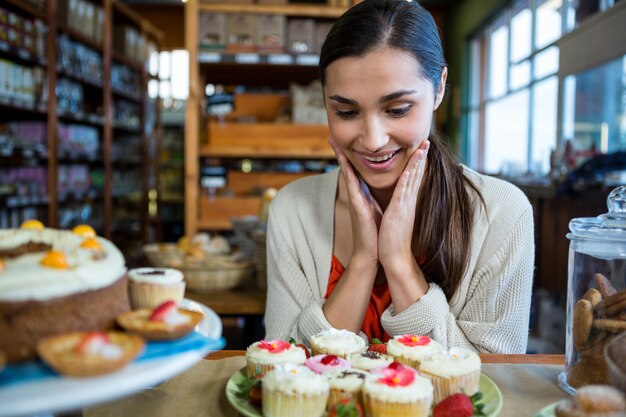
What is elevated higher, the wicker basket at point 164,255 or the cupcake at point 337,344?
the cupcake at point 337,344

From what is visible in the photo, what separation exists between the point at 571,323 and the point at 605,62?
3903mm

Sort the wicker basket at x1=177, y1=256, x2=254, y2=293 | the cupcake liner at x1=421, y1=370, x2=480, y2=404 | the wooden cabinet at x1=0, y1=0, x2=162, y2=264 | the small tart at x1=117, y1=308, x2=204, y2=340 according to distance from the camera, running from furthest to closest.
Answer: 1. the wooden cabinet at x1=0, y1=0, x2=162, y2=264
2. the wicker basket at x1=177, y1=256, x2=254, y2=293
3. the cupcake liner at x1=421, y1=370, x2=480, y2=404
4. the small tart at x1=117, y1=308, x2=204, y2=340

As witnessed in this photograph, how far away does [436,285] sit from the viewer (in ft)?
5.05

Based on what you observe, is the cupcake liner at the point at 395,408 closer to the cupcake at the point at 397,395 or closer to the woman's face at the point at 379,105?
the cupcake at the point at 397,395

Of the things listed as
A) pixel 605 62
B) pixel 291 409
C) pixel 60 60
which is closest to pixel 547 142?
pixel 605 62

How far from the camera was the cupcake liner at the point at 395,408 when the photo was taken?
2.84ft

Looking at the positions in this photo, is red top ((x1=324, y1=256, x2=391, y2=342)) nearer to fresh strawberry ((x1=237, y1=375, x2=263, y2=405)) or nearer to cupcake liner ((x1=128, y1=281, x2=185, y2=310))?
fresh strawberry ((x1=237, y1=375, x2=263, y2=405))

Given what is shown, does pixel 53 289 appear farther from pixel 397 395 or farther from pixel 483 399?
pixel 483 399

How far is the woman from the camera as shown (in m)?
1.45

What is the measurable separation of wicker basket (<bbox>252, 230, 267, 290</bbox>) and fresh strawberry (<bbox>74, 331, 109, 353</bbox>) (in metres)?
1.73

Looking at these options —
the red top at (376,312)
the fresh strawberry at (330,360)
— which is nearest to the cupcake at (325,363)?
the fresh strawberry at (330,360)

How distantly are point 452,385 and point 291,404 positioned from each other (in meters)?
0.27

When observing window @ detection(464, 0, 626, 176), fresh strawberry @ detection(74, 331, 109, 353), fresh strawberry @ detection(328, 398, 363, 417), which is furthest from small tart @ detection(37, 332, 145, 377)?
window @ detection(464, 0, 626, 176)

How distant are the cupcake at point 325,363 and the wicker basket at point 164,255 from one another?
1.47m
